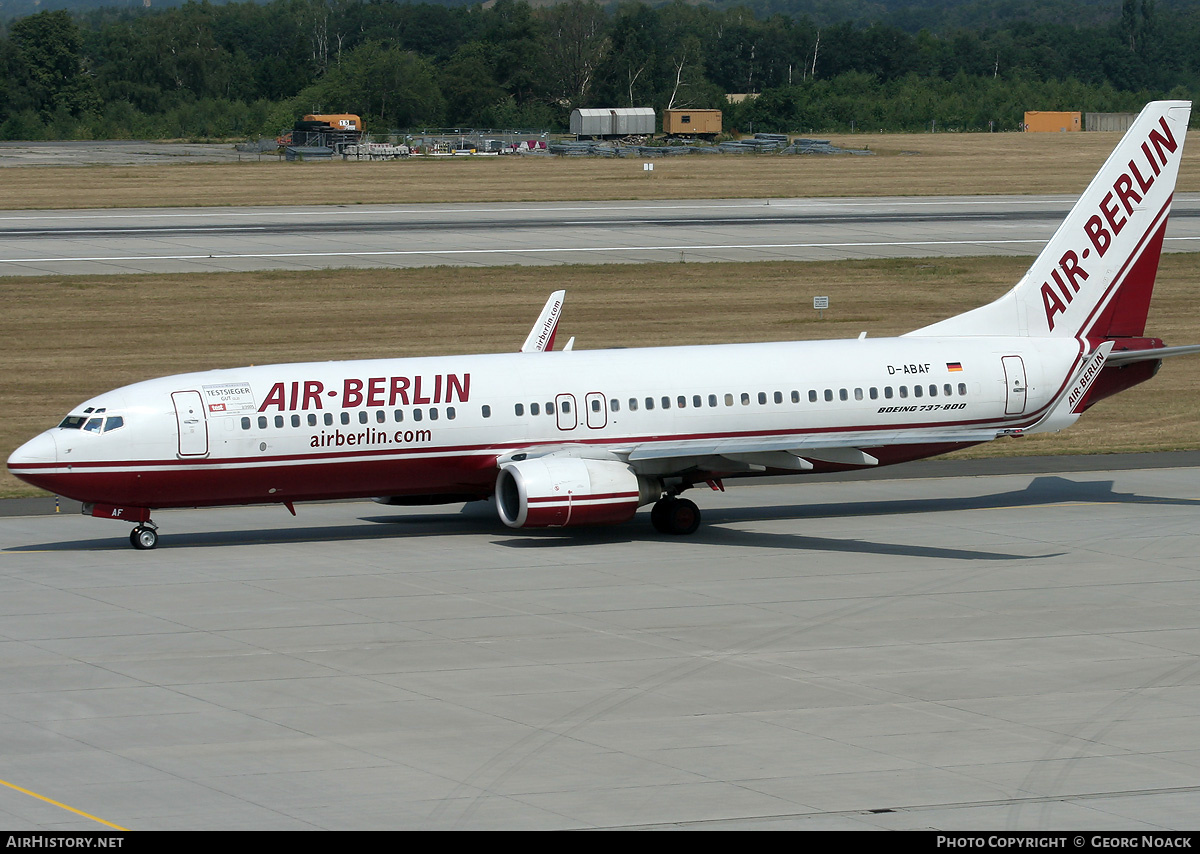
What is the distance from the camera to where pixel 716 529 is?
3681 cm

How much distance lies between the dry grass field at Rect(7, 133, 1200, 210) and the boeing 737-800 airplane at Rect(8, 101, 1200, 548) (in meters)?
68.2

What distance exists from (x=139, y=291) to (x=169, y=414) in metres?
37.6

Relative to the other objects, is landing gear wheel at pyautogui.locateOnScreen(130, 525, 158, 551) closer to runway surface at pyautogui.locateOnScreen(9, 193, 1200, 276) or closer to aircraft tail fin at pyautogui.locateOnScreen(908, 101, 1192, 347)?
aircraft tail fin at pyautogui.locateOnScreen(908, 101, 1192, 347)

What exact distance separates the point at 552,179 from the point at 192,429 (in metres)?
88.2

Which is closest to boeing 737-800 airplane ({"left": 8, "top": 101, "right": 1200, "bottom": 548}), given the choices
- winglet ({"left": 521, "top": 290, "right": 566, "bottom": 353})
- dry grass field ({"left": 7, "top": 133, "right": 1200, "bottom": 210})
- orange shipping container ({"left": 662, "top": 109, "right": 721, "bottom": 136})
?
winglet ({"left": 521, "top": 290, "right": 566, "bottom": 353})

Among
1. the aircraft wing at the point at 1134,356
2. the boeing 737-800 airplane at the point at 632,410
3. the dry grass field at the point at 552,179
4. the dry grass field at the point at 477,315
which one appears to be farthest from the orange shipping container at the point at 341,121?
the aircraft wing at the point at 1134,356

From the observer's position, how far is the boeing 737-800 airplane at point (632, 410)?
1320 inches

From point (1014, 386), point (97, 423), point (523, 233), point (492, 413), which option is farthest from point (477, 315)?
point (97, 423)

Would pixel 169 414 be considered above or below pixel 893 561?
above

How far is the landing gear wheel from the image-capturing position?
34.2m

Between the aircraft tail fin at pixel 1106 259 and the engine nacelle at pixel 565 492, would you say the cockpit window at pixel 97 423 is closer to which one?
the engine nacelle at pixel 565 492
